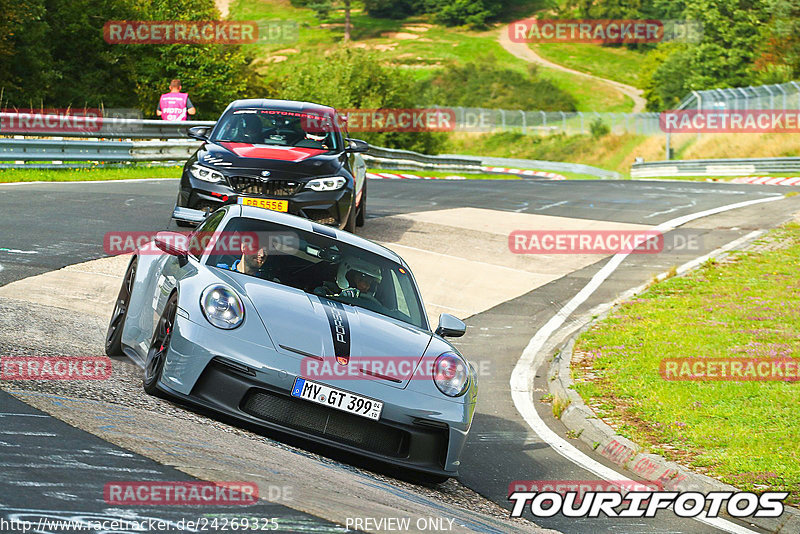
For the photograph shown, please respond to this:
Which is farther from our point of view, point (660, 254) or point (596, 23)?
point (596, 23)

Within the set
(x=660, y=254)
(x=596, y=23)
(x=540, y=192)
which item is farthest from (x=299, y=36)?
(x=660, y=254)

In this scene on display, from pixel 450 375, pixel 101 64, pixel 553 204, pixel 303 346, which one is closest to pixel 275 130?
pixel 450 375

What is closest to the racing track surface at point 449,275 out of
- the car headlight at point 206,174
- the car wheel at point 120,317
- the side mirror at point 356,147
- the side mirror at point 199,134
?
the car wheel at point 120,317

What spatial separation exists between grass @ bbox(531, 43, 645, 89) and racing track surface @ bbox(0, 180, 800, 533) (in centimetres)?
9495

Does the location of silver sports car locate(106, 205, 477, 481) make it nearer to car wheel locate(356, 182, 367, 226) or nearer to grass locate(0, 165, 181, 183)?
car wheel locate(356, 182, 367, 226)

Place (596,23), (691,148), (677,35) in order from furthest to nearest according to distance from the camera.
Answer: (596,23) → (677,35) → (691,148)

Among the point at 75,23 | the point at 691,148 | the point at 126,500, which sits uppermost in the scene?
the point at 75,23

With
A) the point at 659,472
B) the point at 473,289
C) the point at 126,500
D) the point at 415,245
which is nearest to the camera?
the point at 126,500

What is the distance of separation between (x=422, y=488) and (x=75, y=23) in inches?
1665

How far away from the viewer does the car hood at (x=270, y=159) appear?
42.7 feet

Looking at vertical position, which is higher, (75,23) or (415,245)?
(75,23)

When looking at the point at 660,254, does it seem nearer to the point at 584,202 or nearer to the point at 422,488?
the point at 584,202

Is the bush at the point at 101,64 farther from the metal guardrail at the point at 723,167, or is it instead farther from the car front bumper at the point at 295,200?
the car front bumper at the point at 295,200

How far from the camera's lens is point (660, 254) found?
17.4 m
